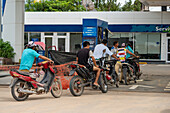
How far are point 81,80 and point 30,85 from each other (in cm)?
194

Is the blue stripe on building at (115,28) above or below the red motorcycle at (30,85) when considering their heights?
above

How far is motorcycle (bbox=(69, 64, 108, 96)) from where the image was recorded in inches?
459

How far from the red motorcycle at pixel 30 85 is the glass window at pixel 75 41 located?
25.6m

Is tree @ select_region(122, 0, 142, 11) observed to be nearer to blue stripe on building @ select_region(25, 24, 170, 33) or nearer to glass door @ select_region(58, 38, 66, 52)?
blue stripe on building @ select_region(25, 24, 170, 33)

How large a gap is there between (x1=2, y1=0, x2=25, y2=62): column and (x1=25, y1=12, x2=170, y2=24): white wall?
1318 centimetres

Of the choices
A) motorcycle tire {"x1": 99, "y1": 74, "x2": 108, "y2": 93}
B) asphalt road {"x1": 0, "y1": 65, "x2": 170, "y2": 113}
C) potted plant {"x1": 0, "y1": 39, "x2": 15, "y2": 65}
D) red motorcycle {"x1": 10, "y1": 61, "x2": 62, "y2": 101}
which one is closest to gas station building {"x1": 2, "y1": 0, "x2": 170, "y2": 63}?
potted plant {"x1": 0, "y1": 39, "x2": 15, "y2": 65}

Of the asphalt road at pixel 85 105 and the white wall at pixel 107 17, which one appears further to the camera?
the white wall at pixel 107 17

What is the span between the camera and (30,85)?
10539 mm

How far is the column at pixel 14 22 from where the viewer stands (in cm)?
2317

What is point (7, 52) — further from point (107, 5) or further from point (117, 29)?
point (107, 5)

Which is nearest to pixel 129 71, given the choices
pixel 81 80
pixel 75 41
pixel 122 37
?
pixel 81 80

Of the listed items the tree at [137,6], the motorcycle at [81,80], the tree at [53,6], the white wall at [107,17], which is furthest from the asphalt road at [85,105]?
the tree at [137,6]

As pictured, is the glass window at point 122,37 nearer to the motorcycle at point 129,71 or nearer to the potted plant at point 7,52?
the potted plant at point 7,52

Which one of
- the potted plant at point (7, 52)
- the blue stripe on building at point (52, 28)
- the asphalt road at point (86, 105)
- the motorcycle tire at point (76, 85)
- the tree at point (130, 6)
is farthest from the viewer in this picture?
the tree at point (130, 6)
